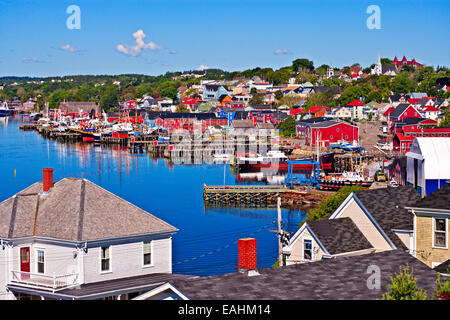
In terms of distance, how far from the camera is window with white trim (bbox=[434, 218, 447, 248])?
69.2 feet

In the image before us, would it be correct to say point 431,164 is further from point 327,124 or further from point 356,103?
point 356,103

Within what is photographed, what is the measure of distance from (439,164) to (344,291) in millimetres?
15706

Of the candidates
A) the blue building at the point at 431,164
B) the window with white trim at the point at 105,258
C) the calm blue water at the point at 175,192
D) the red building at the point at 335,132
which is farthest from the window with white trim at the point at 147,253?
the red building at the point at 335,132

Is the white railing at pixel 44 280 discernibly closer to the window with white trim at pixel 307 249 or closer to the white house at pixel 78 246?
the white house at pixel 78 246

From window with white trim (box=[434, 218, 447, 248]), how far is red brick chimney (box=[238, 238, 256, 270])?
7.51 metres

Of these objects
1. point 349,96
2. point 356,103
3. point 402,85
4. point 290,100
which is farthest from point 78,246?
point 290,100

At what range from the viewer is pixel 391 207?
81.8 ft

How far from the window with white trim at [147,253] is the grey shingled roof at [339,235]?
5164 mm

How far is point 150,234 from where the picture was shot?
23141mm

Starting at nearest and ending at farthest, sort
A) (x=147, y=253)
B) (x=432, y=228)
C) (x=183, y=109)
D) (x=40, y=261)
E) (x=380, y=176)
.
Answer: (x=432, y=228) → (x=40, y=261) → (x=147, y=253) → (x=380, y=176) → (x=183, y=109)

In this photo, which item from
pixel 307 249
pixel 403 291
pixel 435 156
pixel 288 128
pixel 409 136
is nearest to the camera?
pixel 403 291

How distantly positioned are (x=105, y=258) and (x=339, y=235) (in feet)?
24.4
